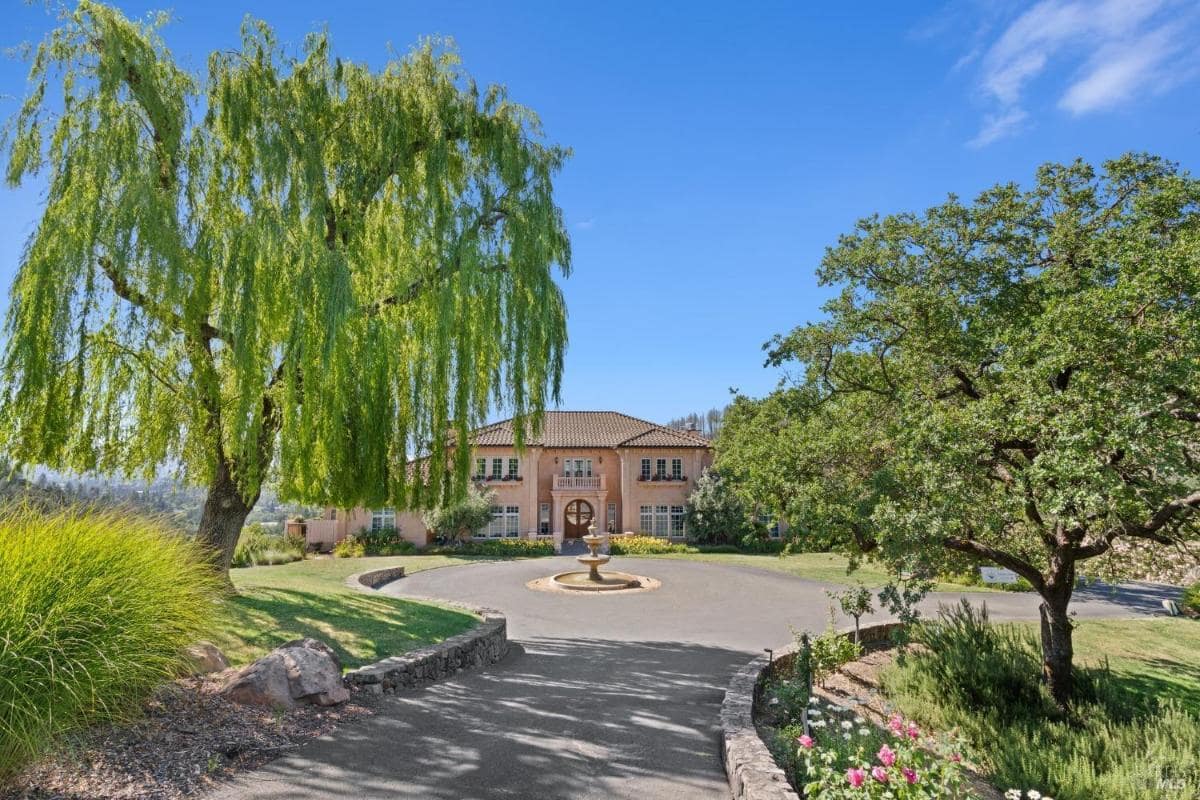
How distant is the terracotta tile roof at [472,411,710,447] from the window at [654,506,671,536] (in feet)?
12.2

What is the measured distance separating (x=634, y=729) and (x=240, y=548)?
877 inches

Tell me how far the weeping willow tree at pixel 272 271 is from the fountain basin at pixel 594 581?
8.75m

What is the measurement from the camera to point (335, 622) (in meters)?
9.38

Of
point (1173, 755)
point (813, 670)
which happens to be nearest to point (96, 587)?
point (813, 670)

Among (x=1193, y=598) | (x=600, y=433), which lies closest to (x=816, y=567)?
(x=1193, y=598)

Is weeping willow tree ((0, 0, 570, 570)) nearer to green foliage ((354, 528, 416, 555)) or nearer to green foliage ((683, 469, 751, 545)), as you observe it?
green foliage ((354, 528, 416, 555))

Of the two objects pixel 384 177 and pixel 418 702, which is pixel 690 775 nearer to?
pixel 418 702

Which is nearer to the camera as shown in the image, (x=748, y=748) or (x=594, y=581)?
(x=748, y=748)

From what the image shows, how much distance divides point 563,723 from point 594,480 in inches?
1172

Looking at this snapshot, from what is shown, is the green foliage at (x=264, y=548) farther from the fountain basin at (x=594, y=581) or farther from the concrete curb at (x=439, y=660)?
the concrete curb at (x=439, y=660)

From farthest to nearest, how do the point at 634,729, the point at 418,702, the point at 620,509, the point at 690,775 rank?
the point at 620,509
the point at 418,702
the point at 634,729
the point at 690,775

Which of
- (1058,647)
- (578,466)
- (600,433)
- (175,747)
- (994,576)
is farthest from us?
(600,433)

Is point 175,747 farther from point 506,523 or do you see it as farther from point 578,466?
point 578,466

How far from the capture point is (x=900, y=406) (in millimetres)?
9062
